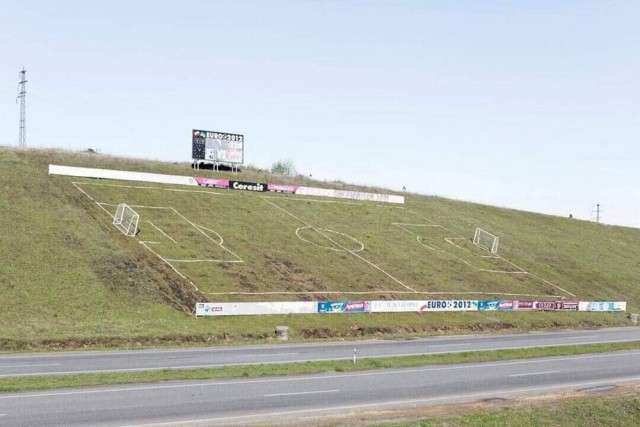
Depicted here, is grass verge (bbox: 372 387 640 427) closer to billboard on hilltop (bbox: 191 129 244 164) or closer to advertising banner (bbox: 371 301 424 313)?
advertising banner (bbox: 371 301 424 313)

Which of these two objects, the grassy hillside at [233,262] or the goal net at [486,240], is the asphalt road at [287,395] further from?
the goal net at [486,240]

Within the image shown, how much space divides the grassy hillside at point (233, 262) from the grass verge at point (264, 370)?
15271 mm

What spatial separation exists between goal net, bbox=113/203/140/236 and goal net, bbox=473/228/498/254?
54.6m

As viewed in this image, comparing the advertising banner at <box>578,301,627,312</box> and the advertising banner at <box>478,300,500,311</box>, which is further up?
the advertising banner at <box>478,300,500,311</box>

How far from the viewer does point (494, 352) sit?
47.9m

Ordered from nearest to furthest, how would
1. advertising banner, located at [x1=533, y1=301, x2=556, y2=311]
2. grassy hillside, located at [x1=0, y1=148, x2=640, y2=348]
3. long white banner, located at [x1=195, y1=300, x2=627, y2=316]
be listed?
1. grassy hillside, located at [x1=0, y1=148, x2=640, y2=348]
2. long white banner, located at [x1=195, y1=300, x2=627, y2=316]
3. advertising banner, located at [x1=533, y1=301, x2=556, y2=311]

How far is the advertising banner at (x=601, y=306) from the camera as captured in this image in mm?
84438

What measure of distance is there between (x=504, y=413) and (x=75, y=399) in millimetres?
17332

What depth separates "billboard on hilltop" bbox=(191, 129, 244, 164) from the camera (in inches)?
4186

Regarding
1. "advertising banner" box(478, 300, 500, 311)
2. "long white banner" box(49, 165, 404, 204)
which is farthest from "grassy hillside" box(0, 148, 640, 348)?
"long white banner" box(49, 165, 404, 204)

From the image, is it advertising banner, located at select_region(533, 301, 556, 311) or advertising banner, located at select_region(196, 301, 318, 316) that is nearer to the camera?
advertising banner, located at select_region(196, 301, 318, 316)

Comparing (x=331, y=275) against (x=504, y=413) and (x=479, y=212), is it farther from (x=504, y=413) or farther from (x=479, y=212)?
(x=479, y=212)

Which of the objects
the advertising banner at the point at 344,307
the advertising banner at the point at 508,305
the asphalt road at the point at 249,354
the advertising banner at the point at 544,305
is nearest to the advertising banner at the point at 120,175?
the advertising banner at the point at 344,307

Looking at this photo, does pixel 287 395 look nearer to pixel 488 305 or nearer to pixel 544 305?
pixel 488 305
